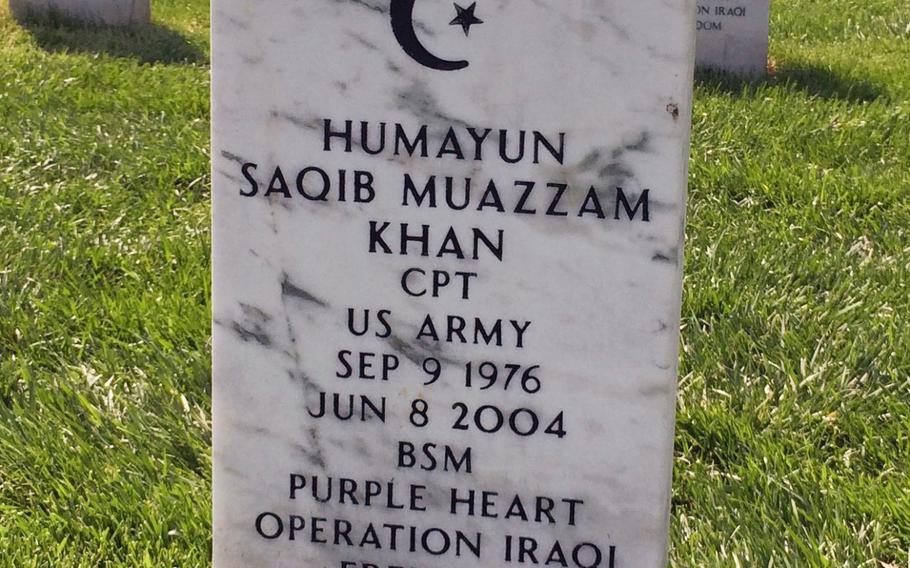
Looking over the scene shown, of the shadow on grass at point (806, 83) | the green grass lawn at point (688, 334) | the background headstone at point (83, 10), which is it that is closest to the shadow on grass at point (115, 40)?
the background headstone at point (83, 10)

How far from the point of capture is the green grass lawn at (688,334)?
2436mm

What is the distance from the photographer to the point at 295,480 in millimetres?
2049

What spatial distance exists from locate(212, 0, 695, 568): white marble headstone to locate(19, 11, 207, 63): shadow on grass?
17.2 feet

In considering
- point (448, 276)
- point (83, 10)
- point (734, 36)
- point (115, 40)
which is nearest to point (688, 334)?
point (448, 276)

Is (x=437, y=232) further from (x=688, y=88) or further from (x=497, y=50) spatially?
(x=688, y=88)

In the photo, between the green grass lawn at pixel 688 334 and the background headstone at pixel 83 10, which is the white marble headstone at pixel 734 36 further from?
the background headstone at pixel 83 10

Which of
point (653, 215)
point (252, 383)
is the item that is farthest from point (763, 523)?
point (252, 383)

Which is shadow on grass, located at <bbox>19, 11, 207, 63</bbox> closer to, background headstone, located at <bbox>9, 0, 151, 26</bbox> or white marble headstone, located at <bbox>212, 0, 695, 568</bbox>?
background headstone, located at <bbox>9, 0, 151, 26</bbox>

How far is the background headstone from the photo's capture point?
783cm

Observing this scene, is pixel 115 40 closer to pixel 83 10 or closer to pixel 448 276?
pixel 83 10

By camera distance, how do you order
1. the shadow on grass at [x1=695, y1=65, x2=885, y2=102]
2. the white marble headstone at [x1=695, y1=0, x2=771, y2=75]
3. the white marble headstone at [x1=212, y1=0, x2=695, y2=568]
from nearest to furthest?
the white marble headstone at [x1=212, y1=0, x2=695, y2=568] < the shadow on grass at [x1=695, y1=65, x2=885, y2=102] < the white marble headstone at [x1=695, y1=0, x2=771, y2=75]

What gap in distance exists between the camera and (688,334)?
3314 millimetres

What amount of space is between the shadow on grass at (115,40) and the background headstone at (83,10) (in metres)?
0.06

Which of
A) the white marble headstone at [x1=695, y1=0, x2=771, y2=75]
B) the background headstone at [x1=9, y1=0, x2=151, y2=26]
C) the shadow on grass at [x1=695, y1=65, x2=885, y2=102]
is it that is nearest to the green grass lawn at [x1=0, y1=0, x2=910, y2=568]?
the shadow on grass at [x1=695, y1=65, x2=885, y2=102]
